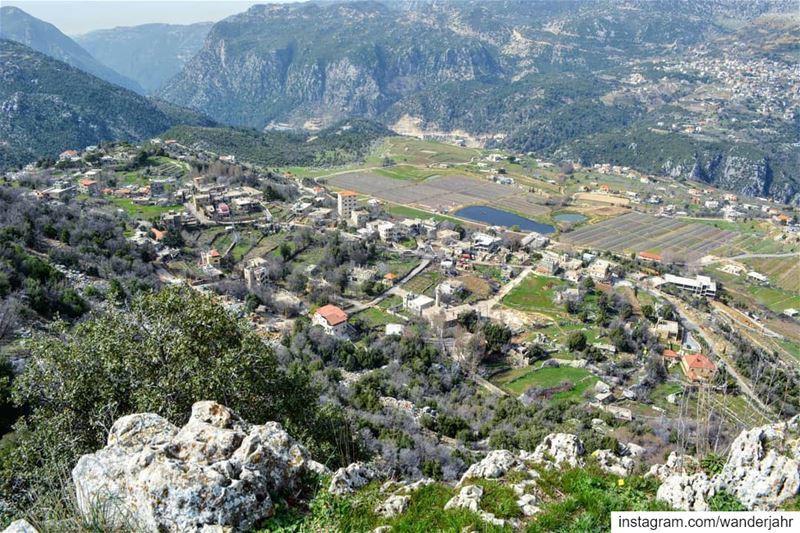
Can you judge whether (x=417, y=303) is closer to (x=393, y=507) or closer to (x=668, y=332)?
(x=668, y=332)

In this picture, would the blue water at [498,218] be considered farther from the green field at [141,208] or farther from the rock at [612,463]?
the rock at [612,463]

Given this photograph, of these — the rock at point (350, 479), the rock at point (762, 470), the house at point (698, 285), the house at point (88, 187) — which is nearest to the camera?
the rock at point (762, 470)

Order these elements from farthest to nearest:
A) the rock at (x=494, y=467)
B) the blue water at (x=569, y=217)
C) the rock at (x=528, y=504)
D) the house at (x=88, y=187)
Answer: the blue water at (x=569, y=217) → the house at (x=88, y=187) → the rock at (x=494, y=467) → the rock at (x=528, y=504)

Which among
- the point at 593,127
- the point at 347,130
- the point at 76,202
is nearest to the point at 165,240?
the point at 76,202

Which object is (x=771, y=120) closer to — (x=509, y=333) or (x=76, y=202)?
(x=509, y=333)

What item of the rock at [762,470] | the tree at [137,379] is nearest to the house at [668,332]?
the rock at [762,470]
